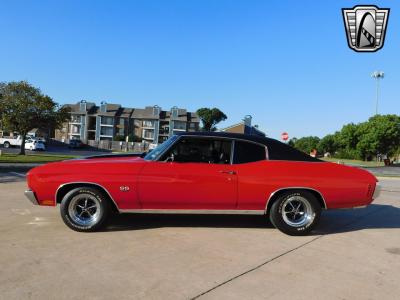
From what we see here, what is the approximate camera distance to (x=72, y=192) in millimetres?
5562

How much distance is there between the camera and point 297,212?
19.6 feet

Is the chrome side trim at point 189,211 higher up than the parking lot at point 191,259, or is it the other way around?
the chrome side trim at point 189,211

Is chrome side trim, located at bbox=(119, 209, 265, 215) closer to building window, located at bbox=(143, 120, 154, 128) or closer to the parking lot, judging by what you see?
the parking lot

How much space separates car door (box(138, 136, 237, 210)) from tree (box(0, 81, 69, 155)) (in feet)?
76.6

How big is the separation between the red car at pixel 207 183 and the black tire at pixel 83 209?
1 cm

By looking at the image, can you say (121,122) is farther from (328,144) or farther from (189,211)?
(189,211)

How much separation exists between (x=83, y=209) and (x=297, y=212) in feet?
10.3

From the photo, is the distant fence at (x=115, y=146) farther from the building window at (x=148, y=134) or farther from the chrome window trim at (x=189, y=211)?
the chrome window trim at (x=189, y=211)

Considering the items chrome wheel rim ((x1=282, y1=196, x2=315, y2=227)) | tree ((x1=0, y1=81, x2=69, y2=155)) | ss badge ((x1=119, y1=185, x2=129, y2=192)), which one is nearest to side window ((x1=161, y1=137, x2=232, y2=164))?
ss badge ((x1=119, y1=185, x2=129, y2=192))

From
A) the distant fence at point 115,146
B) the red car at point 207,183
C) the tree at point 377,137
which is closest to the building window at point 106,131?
the distant fence at point 115,146

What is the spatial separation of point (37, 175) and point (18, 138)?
4811 centimetres

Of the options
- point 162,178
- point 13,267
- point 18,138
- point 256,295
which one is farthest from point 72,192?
point 18,138

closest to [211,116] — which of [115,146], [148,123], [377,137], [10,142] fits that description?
[148,123]

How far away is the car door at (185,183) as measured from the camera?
5.61 m
